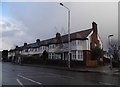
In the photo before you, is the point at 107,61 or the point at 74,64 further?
the point at 107,61

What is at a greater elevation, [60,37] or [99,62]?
[60,37]

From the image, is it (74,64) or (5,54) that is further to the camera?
(5,54)

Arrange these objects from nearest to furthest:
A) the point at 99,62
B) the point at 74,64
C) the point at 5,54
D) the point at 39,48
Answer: the point at 74,64, the point at 99,62, the point at 39,48, the point at 5,54

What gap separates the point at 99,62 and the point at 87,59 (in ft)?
9.30

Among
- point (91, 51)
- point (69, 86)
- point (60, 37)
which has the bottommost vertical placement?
point (69, 86)

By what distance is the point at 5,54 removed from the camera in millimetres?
162125

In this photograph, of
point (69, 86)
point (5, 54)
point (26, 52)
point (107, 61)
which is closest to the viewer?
point (69, 86)

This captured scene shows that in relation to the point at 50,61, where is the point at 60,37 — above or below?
→ above

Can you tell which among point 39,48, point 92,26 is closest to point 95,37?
point 92,26

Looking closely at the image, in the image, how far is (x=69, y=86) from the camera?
15.9 meters

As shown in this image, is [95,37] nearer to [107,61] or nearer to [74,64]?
[107,61]

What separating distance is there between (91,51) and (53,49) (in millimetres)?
18639

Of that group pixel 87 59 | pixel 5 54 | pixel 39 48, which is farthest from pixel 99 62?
pixel 5 54

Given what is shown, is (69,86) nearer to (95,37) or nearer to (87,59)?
(87,59)
